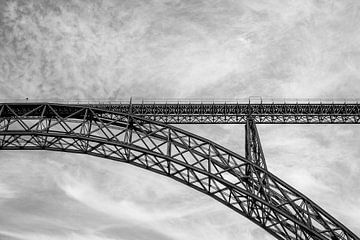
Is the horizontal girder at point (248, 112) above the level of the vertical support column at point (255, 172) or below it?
above

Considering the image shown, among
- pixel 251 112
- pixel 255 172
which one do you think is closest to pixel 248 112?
pixel 251 112

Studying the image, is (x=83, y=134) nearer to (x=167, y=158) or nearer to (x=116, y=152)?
(x=116, y=152)

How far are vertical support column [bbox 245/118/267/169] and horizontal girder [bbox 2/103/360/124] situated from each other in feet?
3.26

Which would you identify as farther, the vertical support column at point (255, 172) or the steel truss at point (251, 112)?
the steel truss at point (251, 112)

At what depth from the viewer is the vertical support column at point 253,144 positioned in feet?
76.9

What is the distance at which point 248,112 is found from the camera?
86.1 feet

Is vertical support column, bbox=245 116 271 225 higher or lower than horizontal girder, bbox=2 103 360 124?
lower

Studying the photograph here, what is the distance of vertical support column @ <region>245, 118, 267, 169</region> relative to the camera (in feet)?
76.9

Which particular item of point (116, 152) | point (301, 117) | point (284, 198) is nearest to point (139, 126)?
point (116, 152)

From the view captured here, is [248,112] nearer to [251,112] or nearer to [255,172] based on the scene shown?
[251,112]

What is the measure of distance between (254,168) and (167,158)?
17.0 ft

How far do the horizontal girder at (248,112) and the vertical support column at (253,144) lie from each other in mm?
993

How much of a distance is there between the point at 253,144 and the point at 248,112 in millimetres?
2958

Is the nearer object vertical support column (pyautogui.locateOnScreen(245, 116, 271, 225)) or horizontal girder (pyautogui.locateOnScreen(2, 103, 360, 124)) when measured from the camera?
vertical support column (pyautogui.locateOnScreen(245, 116, 271, 225))
